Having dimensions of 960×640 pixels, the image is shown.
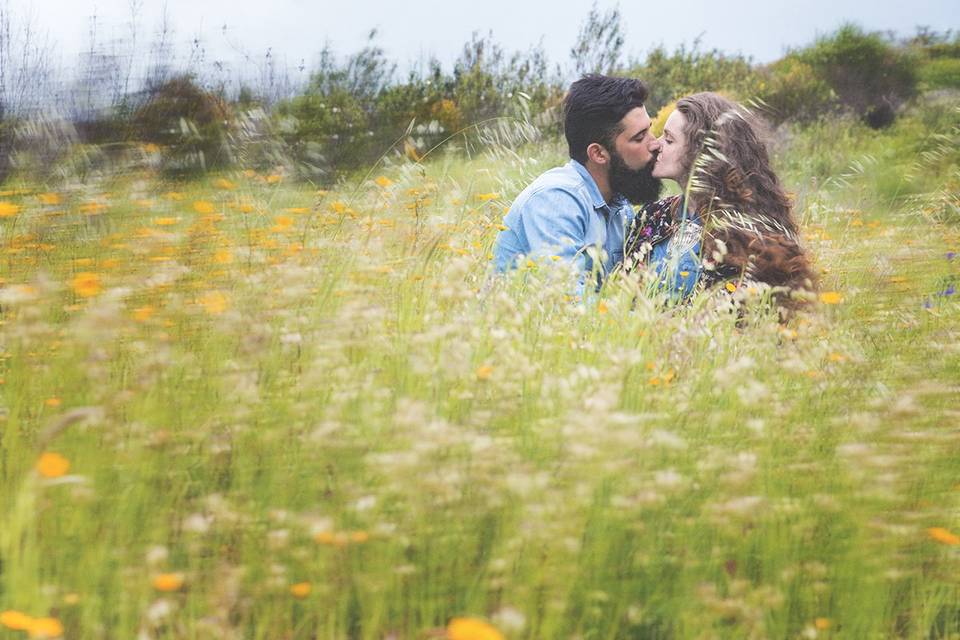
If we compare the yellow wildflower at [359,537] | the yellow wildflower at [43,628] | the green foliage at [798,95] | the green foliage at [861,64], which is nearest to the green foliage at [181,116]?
the yellow wildflower at [359,537]

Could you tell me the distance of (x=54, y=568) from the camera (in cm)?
148

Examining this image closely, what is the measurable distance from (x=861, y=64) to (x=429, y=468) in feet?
86.0

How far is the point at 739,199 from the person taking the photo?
4098 mm

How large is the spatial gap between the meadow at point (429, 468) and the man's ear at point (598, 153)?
216 cm

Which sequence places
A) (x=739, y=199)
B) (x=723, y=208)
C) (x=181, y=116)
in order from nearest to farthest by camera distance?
(x=723, y=208)
(x=739, y=199)
(x=181, y=116)

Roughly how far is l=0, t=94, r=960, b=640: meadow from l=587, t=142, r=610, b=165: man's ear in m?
2.16

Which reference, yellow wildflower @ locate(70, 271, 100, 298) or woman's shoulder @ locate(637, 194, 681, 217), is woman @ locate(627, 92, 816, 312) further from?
yellow wildflower @ locate(70, 271, 100, 298)

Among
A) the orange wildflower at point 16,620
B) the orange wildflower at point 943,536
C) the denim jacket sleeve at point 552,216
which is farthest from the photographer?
the denim jacket sleeve at point 552,216

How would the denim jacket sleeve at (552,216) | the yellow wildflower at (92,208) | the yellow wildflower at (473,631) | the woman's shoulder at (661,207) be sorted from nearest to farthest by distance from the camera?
the yellow wildflower at (473,631), the yellow wildflower at (92,208), the denim jacket sleeve at (552,216), the woman's shoulder at (661,207)

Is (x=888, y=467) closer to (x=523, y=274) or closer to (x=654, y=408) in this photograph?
(x=654, y=408)

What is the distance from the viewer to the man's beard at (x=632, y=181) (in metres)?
4.58

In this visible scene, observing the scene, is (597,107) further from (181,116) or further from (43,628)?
(43,628)

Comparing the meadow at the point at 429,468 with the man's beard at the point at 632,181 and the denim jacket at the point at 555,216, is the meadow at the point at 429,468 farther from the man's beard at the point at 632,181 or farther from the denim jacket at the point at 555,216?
the man's beard at the point at 632,181

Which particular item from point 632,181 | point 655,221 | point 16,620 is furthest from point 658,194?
point 16,620
